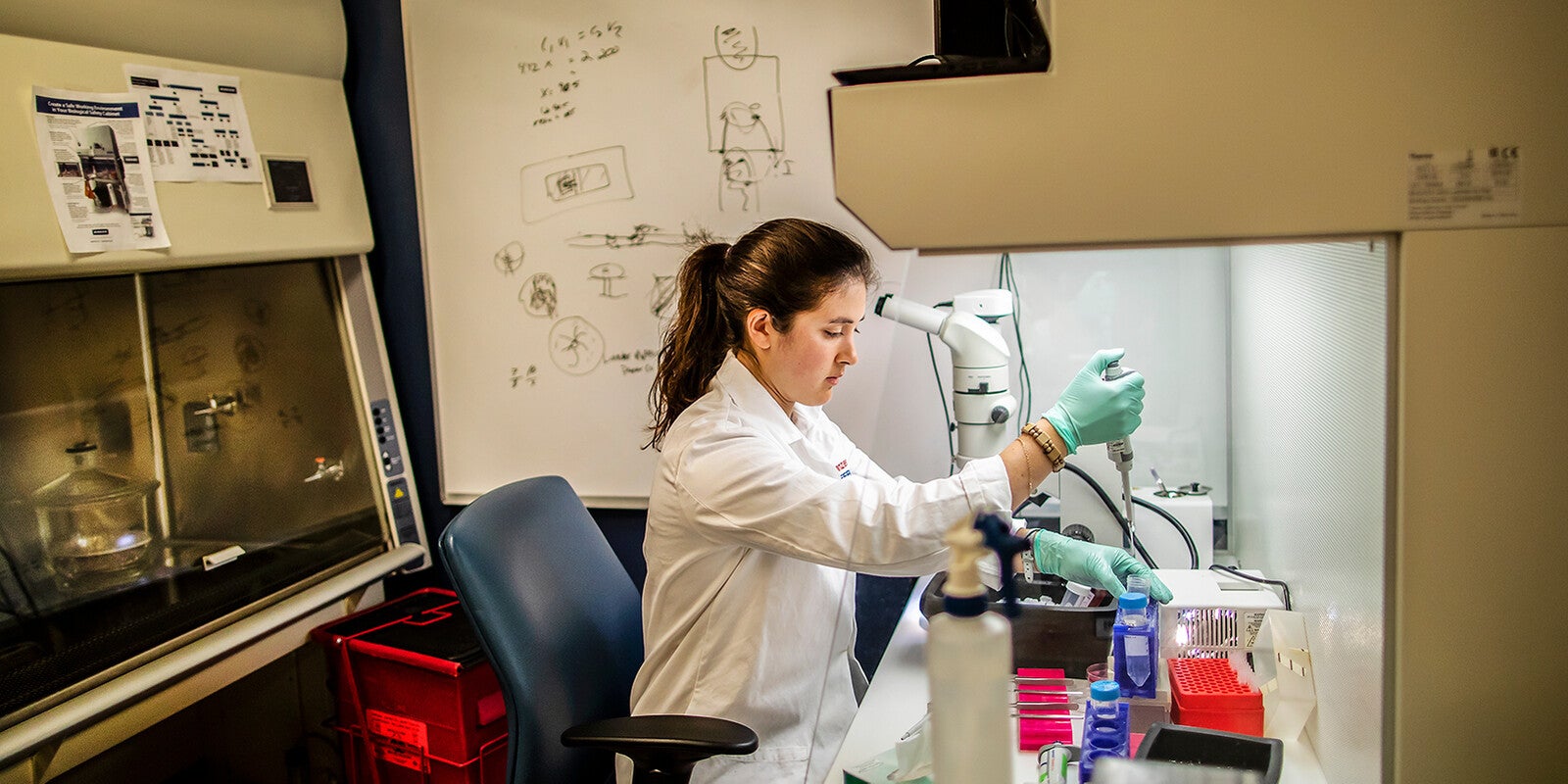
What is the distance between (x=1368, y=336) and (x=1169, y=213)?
10.9 inches

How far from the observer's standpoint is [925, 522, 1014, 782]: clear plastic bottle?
27.6 inches

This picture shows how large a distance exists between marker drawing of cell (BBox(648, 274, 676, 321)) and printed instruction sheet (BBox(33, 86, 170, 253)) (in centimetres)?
94

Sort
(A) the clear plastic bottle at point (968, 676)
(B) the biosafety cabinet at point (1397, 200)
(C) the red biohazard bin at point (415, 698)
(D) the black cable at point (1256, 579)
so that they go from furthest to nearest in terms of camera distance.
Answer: (C) the red biohazard bin at point (415, 698), (D) the black cable at point (1256, 579), (B) the biosafety cabinet at point (1397, 200), (A) the clear plastic bottle at point (968, 676)

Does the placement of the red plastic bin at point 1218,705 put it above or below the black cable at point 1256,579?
below

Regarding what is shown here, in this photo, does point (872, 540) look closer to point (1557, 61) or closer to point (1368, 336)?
point (1368, 336)

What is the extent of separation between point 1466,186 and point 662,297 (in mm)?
1670

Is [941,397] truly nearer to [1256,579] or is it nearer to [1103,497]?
[1103,497]

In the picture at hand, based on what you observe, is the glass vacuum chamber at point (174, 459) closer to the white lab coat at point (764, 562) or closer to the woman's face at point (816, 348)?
the white lab coat at point (764, 562)

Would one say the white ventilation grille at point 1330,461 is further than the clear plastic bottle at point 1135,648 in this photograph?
No

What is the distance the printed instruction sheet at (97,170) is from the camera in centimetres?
178

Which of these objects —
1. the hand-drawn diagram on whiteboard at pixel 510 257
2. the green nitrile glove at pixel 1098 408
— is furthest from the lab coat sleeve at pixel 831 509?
the hand-drawn diagram on whiteboard at pixel 510 257

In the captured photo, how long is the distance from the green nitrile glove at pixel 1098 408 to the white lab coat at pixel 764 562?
12 centimetres

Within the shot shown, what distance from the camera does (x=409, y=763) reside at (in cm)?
222

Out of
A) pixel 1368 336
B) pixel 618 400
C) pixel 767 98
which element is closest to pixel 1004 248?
pixel 1368 336
